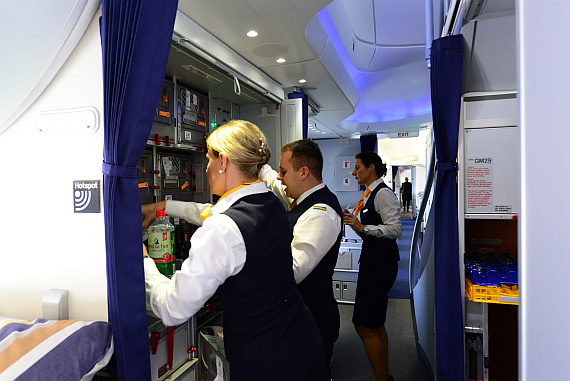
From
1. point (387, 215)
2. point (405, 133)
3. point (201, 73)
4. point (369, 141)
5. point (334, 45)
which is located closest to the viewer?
point (201, 73)

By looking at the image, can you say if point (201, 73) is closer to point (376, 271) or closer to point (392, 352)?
point (376, 271)

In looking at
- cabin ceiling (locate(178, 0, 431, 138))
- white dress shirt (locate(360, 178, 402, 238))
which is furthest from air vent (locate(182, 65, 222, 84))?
white dress shirt (locate(360, 178, 402, 238))

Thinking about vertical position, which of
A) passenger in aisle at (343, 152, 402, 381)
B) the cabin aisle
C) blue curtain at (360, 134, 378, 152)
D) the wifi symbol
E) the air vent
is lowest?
the cabin aisle

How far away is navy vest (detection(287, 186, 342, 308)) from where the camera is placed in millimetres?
2145

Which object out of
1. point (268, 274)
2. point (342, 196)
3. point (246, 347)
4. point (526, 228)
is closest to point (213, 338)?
A: point (246, 347)

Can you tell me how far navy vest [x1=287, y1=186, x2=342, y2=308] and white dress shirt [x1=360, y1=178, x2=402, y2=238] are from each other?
1.09 metres

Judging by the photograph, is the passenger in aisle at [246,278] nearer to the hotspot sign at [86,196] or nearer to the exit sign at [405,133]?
the hotspot sign at [86,196]

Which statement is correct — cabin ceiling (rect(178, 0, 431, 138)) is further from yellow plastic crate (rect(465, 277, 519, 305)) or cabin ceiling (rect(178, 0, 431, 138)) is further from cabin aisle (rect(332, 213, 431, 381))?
cabin aisle (rect(332, 213, 431, 381))

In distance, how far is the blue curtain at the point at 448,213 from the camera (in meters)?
2.07

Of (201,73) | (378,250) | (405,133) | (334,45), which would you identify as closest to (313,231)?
(378,250)

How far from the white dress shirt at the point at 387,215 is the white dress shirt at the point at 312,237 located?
1199mm

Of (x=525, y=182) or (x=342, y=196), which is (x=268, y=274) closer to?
(x=525, y=182)

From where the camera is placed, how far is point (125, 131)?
51.8 inches

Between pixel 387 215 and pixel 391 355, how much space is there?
1588mm
